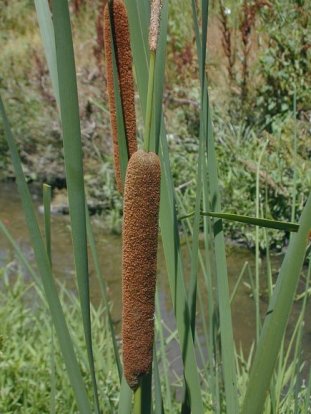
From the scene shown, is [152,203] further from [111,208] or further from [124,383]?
[111,208]

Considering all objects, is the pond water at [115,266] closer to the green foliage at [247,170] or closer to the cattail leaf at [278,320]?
the green foliage at [247,170]

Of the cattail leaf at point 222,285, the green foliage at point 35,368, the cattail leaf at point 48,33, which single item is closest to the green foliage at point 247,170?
the green foliage at point 35,368

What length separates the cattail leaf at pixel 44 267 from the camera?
2.38ft

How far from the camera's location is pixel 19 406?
2.18 m

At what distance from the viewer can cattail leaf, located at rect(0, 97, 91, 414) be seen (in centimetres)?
73

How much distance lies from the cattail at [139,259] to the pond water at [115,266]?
2323mm

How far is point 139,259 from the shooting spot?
660 millimetres

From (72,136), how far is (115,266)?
384 centimetres

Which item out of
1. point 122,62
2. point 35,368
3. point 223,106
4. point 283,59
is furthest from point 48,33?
point 223,106

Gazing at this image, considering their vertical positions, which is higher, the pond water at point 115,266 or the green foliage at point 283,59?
the green foliage at point 283,59

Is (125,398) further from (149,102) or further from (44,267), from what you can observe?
(149,102)

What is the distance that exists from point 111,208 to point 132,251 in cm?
460

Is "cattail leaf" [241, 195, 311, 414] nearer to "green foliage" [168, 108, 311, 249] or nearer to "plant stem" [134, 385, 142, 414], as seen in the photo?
"plant stem" [134, 385, 142, 414]

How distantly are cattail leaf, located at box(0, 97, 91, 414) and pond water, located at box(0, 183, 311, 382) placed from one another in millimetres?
2277
